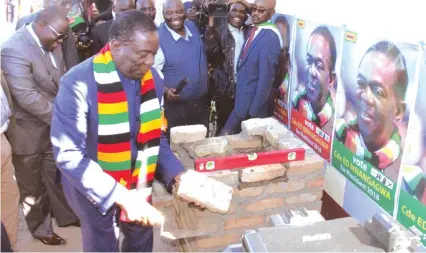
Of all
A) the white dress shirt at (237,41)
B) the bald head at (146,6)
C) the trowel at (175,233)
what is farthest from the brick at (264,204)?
the bald head at (146,6)

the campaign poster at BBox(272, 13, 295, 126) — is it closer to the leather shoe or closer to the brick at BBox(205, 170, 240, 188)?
the brick at BBox(205, 170, 240, 188)

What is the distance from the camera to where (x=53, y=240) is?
3.46 meters

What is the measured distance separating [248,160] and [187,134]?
23.8 inches

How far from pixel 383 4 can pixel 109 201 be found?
211 centimetres

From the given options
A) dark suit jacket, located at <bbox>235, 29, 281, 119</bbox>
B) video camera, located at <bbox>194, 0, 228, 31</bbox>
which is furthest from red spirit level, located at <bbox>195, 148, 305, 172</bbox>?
video camera, located at <bbox>194, 0, 228, 31</bbox>

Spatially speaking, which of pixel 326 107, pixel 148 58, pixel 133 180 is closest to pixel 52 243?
pixel 133 180

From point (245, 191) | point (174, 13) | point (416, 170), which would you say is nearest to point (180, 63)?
point (174, 13)

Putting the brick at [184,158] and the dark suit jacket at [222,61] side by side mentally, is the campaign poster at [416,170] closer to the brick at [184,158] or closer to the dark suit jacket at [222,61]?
the brick at [184,158]

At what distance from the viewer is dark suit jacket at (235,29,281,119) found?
3.81 metres

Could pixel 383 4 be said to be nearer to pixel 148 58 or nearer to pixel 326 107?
pixel 326 107

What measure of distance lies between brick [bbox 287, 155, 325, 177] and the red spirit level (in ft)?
0.13

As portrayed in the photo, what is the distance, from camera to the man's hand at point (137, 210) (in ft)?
6.65

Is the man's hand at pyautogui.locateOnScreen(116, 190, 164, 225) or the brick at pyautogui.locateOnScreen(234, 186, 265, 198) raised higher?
the man's hand at pyautogui.locateOnScreen(116, 190, 164, 225)

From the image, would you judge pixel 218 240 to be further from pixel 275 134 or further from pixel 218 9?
pixel 218 9
